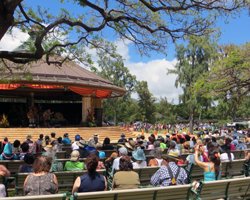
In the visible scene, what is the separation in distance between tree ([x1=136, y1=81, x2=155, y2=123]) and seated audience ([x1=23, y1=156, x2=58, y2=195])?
209 ft

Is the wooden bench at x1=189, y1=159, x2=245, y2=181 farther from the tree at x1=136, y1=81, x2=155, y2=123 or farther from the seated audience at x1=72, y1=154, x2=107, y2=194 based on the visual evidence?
the tree at x1=136, y1=81, x2=155, y2=123

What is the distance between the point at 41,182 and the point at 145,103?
213ft

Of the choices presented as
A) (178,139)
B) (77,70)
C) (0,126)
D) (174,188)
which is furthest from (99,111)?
(174,188)

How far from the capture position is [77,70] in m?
31.9

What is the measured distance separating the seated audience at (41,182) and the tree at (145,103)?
63.6 meters

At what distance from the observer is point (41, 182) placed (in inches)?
189

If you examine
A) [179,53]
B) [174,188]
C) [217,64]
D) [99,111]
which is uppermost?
[179,53]

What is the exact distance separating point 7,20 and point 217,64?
22.7 meters

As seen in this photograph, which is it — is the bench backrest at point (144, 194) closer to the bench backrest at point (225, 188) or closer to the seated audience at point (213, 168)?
the bench backrest at point (225, 188)

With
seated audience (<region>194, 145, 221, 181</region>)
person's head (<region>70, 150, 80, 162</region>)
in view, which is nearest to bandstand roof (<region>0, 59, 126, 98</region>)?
person's head (<region>70, 150, 80, 162</region>)

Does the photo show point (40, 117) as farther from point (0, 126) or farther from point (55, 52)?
point (55, 52)

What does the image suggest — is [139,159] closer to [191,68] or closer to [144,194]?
[144,194]

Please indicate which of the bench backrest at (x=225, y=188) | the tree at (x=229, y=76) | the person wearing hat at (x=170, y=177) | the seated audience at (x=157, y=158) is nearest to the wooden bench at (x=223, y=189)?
the bench backrest at (x=225, y=188)

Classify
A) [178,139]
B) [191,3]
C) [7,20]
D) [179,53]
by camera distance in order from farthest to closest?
[179,53]
[178,139]
[191,3]
[7,20]
